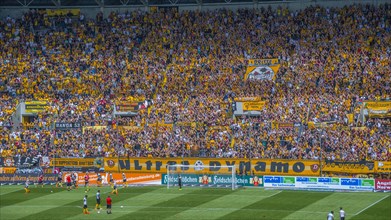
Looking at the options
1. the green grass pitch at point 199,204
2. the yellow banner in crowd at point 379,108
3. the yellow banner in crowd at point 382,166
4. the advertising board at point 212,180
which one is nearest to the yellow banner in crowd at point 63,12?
the green grass pitch at point 199,204

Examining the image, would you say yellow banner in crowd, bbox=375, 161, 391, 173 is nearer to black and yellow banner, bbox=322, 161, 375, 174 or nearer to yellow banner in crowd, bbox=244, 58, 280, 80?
black and yellow banner, bbox=322, 161, 375, 174

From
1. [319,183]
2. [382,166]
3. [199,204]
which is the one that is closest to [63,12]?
[199,204]

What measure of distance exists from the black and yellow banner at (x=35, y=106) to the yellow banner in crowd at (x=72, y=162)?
307 inches

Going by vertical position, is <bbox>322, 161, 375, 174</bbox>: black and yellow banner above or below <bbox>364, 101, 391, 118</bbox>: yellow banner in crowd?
below

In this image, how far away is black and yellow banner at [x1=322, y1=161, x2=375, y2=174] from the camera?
60.4 metres

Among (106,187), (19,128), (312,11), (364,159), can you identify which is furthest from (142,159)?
(312,11)

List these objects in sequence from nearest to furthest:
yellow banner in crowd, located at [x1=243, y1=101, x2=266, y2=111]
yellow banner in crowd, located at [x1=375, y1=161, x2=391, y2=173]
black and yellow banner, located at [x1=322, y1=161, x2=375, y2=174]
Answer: yellow banner in crowd, located at [x1=375, y1=161, x2=391, y2=173], black and yellow banner, located at [x1=322, y1=161, x2=375, y2=174], yellow banner in crowd, located at [x1=243, y1=101, x2=266, y2=111]

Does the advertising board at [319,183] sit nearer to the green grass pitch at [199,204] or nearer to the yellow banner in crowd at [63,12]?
the green grass pitch at [199,204]

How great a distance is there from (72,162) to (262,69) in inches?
777

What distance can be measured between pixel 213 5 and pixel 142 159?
22.4m

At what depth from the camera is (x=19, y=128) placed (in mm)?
73938

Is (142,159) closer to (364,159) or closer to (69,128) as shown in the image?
(69,128)

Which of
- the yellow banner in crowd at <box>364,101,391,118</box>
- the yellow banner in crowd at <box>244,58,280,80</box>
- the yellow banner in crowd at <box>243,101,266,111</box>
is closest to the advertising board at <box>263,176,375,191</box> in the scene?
the yellow banner in crowd at <box>364,101,391,118</box>

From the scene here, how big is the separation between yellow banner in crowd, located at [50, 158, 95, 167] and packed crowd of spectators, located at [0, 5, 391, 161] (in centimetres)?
84
